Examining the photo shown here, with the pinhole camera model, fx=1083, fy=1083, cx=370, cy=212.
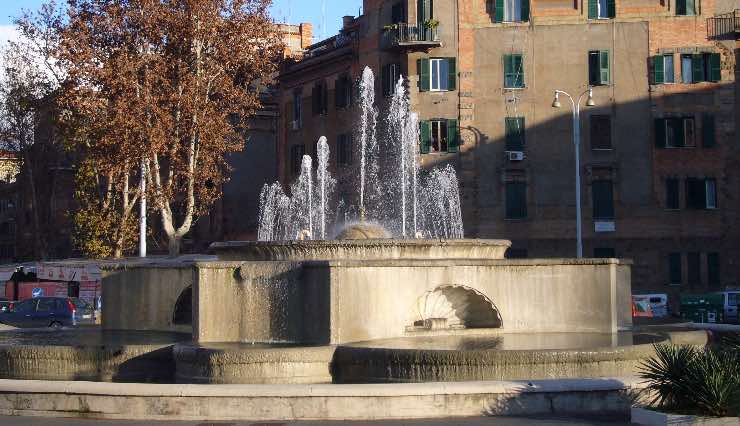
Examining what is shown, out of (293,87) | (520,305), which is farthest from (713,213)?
(520,305)

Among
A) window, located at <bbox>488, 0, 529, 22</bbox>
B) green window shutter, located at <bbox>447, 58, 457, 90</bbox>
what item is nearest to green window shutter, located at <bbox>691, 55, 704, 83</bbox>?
window, located at <bbox>488, 0, 529, 22</bbox>

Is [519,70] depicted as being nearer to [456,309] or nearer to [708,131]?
[708,131]

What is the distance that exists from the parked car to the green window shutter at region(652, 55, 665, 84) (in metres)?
27.6

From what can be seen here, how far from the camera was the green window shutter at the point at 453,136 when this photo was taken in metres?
50.0

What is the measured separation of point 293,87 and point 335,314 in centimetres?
4520

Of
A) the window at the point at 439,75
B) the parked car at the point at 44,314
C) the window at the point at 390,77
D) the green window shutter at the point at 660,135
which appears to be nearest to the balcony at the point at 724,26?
the green window shutter at the point at 660,135

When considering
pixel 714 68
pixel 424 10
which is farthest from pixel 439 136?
pixel 714 68

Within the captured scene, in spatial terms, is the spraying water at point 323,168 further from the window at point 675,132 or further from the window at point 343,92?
the window at point 675,132

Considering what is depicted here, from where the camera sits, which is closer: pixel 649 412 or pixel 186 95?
pixel 649 412

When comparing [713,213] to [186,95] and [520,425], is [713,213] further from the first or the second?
[520,425]

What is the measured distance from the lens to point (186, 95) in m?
34.0

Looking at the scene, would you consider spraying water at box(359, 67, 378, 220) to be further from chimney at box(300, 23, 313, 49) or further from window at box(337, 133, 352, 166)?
chimney at box(300, 23, 313, 49)

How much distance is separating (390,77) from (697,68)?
14.2m

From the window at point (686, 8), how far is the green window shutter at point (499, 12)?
7961 millimetres
